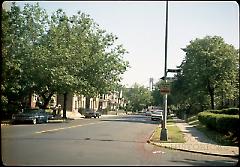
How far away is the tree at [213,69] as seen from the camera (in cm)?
5369

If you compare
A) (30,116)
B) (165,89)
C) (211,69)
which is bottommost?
(30,116)

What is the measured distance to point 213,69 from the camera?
2109 inches

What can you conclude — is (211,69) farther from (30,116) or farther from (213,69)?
(30,116)

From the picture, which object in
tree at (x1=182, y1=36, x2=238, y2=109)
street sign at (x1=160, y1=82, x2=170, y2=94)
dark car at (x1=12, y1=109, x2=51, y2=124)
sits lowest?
dark car at (x1=12, y1=109, x2=51, y2=124)

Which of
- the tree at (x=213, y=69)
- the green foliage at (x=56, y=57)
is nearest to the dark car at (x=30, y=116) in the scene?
the green foliage at (x=56, y=57)

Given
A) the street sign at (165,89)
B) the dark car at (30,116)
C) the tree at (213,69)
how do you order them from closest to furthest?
1. the street sign at (165,89)
2. the dark car at (30,116)
3. the tree at (213,69)

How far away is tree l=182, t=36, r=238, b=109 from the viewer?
53.7 meters

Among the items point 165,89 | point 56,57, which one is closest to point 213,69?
point 56,57

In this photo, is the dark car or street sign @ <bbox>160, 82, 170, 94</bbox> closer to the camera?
street sign @ <bbox>160, 82, 170, 94</bbox>

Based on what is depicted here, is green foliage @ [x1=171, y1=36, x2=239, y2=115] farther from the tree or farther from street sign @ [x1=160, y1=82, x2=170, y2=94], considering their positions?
street sign @ [x1=160, y1=82, x2=170, y2=94]

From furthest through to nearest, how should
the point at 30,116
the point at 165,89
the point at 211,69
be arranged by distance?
the point at 211,69
the point at 30,116
the point at 165,89

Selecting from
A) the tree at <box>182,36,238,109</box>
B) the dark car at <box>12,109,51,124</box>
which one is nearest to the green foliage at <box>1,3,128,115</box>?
the dark car at <box>12,109,51,124</box>

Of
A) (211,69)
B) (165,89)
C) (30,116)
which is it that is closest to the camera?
(165,89)

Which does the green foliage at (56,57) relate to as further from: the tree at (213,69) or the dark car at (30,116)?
the tree at (213,69)
